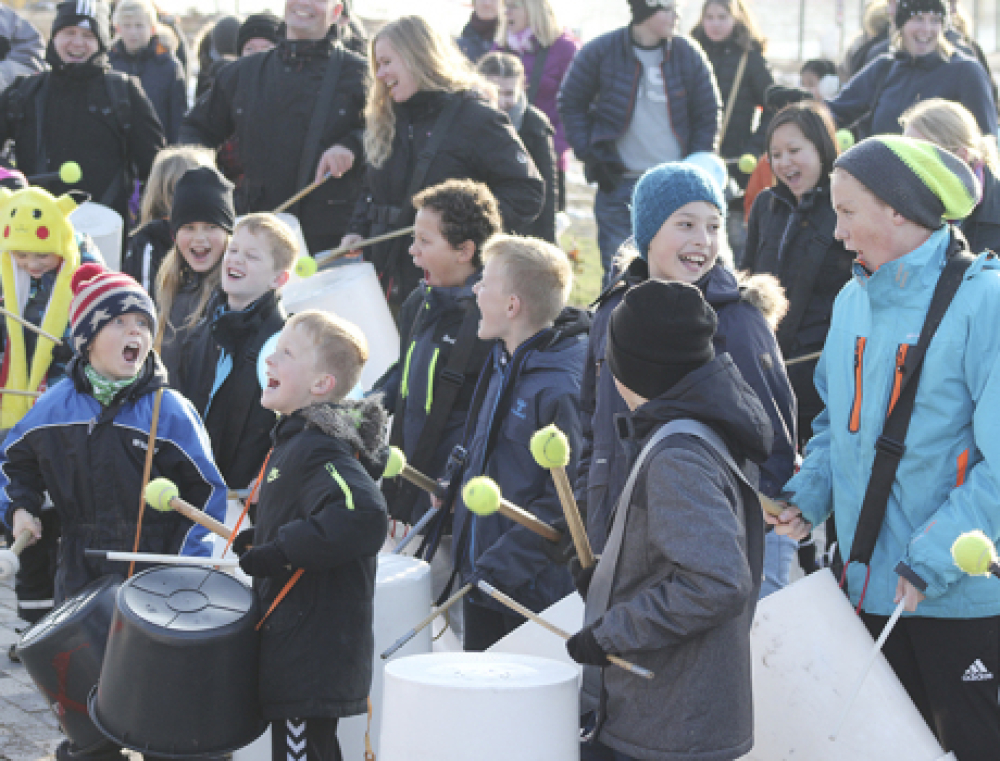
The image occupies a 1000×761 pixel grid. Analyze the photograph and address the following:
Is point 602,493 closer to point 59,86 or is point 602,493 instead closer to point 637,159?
point 637,159

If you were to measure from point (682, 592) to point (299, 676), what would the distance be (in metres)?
1.12

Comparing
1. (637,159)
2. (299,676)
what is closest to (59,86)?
(637,159)

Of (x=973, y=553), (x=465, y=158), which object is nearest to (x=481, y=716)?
(x=973, y=553)

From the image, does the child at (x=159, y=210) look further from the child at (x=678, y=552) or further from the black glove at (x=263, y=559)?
the child at (x=678, y=552)

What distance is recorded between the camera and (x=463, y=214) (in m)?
4.74

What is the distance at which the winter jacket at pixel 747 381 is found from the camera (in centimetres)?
344

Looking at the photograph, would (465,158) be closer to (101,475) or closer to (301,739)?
(101,475)

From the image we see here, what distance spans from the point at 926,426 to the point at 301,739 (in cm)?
167

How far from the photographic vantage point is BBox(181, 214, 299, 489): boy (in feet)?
15.4

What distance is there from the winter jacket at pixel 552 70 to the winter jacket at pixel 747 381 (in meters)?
5.43

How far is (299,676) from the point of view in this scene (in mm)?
3307

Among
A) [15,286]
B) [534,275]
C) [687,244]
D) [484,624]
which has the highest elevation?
[687,244]

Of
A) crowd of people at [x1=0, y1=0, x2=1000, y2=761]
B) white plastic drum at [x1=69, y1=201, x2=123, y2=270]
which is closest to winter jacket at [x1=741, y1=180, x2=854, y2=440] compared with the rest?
crowd of people at [x1=0, y1=0, x2=1000, y2=761]

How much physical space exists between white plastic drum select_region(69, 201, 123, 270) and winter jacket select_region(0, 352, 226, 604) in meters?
2.66
